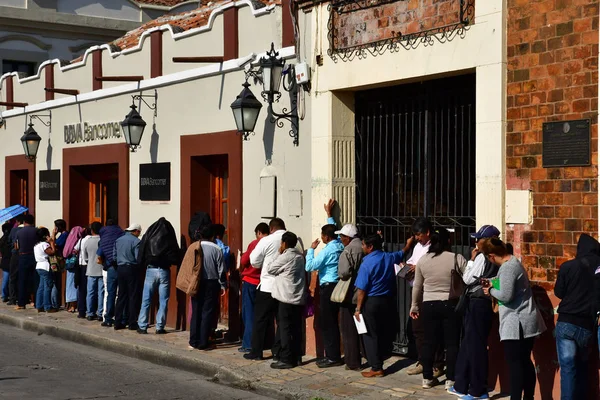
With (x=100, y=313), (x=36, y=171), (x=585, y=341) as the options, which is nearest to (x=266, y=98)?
(x=100, y=313)

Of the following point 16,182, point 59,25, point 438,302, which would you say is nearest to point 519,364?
point 438,302

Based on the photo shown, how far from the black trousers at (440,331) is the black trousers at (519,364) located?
0.93m

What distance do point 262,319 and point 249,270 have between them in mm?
822

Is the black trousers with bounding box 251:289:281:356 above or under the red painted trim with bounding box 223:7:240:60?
under

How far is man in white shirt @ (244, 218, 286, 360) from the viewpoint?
1163cm

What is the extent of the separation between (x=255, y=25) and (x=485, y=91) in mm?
4422

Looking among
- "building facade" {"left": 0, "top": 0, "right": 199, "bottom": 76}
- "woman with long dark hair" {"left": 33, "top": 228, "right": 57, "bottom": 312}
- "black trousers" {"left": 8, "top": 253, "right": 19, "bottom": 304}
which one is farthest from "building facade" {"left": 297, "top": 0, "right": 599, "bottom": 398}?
"building facade" {"left": 0, "top": 0, "right": 199, "bottom": 76}

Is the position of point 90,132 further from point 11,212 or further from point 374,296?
point 374,296

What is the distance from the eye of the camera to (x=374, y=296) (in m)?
10.5

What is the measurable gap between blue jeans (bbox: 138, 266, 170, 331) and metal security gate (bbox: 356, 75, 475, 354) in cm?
336

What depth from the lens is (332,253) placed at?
36.8 ft

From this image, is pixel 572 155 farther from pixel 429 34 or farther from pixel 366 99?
pixel 366 99

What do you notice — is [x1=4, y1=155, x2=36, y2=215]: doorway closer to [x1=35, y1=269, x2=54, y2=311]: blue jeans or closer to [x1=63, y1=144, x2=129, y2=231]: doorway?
[x1=63, y1=144, x2=129, y2=231]: doorway

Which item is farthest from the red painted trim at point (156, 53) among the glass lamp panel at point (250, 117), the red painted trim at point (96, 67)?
the glass lamp panel at point (250, 117)
